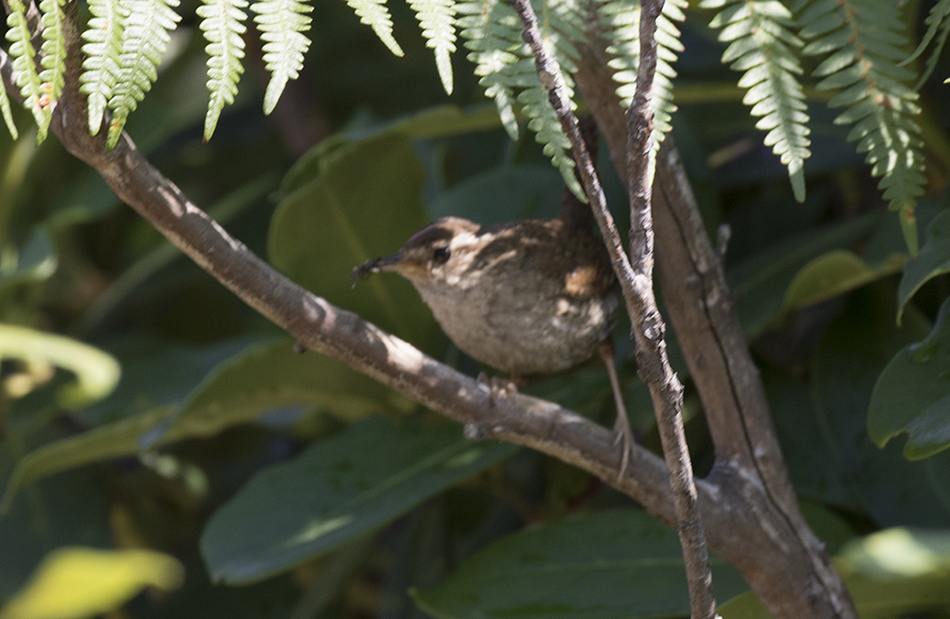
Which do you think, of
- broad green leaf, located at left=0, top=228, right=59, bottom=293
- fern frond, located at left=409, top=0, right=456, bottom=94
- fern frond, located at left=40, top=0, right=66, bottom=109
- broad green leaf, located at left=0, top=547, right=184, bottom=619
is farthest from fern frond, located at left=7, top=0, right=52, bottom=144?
broad green leaf, located at left=0, top=228, right=59, bottom=293

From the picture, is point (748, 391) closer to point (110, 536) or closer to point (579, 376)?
point (579, 376)

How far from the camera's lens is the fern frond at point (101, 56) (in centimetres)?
72

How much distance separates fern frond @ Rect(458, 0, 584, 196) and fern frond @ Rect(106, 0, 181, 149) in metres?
0.28

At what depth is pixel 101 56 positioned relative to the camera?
73cm

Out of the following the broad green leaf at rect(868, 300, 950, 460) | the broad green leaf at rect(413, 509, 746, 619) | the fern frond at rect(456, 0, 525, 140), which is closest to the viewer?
the fern frond at rect(456, 0, 525, 140)

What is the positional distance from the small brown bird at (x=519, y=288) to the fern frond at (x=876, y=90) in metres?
0.41

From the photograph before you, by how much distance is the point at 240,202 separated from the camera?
1.99 metres

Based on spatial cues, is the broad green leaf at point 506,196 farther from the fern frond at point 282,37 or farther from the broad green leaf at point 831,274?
the fern frond at point 282,37

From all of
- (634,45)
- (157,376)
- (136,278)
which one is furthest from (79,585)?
(136,278)

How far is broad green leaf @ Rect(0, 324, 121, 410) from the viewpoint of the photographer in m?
1.38

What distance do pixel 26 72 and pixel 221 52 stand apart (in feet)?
0.52

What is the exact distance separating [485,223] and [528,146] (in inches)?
8.9

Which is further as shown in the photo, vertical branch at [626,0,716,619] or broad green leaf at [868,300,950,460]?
broad green leaf at [868,300,950,460]

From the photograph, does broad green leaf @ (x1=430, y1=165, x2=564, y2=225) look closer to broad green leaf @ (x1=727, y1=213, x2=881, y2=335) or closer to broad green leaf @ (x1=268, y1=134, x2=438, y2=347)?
broad green leaf @ (x1=268, y1=134, x2=438, y2=347)
